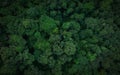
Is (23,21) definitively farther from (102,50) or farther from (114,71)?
(114,71)

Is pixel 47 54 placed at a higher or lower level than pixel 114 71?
higher

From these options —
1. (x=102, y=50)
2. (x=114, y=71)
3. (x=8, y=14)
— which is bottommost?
(x=114, y=71)

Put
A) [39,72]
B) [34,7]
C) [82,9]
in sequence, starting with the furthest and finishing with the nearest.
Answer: [82,9]
[34,7]
[39,72]

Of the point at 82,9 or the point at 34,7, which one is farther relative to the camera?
the point at 82,9

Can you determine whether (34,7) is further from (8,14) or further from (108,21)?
(108,21)

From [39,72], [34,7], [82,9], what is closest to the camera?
[39,72]

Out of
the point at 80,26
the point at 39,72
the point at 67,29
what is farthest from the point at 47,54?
the point at 80,26
